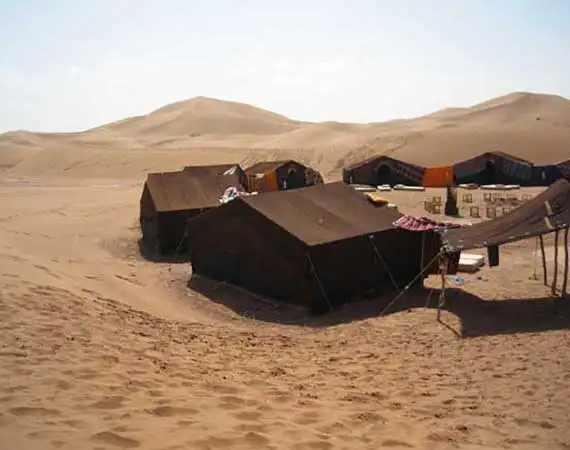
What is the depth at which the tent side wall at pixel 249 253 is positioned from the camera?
43.1 feet

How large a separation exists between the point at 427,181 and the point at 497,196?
6931 millimetres

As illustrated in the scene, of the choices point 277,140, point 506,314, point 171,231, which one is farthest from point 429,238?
point 277,140

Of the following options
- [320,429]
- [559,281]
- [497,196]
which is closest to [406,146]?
[497,196]

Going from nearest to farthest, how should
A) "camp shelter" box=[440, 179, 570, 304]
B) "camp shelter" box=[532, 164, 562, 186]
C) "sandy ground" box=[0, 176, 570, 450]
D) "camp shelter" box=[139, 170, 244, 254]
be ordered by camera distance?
"sandy ground" box=[0, 176, 570, 450] → "camp shelter" box=[440, 179, 570, 304] → "camp shelter" box=[139, 170, 244, 254] → "camp shelter" box=[532, 164, 562, 186]

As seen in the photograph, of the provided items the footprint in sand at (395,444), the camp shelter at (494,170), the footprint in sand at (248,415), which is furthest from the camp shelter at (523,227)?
the camp shelter at (494,170)

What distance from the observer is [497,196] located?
31984 millimetres

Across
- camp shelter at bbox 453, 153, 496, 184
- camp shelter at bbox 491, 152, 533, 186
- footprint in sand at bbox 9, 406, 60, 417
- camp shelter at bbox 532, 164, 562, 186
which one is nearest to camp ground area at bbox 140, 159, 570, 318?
footprint in sand at bbox 9, 406, 60, 417

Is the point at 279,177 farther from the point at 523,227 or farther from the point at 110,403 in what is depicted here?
the point at 110,403

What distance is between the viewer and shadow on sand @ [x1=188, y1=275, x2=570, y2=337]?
11078 mm

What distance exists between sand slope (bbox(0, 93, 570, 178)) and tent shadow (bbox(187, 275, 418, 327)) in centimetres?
3511

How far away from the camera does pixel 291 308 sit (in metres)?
13.2

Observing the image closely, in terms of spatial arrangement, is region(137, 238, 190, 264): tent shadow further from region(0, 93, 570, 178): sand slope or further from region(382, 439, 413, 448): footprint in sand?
region(0, 93, 570, 178): sand slope

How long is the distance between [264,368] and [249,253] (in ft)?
19.9

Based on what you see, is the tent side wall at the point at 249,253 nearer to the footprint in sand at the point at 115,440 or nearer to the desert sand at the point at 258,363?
the desert sand at the point at 258,363
